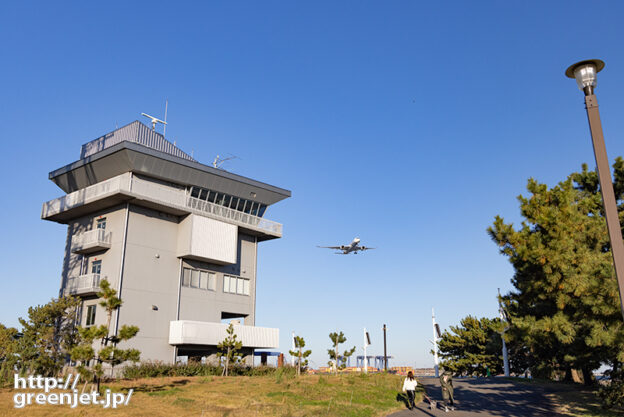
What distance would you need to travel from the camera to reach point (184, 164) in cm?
3672

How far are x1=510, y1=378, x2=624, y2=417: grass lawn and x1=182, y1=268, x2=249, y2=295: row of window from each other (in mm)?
24509

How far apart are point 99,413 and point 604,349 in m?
17.5

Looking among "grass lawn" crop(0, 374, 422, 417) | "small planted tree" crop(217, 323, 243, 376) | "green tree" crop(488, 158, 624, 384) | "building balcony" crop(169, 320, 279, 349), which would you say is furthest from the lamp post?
"building balcony" crop(169, 320, 279, 349)

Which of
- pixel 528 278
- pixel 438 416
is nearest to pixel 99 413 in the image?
pixel 438 416

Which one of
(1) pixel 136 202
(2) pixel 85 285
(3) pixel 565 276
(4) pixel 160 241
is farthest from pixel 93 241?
(3) pixel 565 276

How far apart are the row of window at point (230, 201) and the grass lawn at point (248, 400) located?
52.4 feet

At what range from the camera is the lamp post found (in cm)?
795

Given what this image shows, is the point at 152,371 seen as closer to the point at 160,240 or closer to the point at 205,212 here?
the point at 160,240

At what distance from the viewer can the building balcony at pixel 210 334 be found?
34.7 metres

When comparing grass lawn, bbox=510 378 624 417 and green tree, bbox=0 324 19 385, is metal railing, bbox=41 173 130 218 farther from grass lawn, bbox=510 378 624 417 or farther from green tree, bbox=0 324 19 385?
grass lawn, bbox=510 378 624 417

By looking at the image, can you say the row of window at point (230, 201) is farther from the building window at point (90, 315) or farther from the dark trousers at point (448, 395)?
the dark trousers at point (448, 395)

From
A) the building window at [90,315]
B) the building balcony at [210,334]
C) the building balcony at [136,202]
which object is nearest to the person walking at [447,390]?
the building balcony at [210,334]

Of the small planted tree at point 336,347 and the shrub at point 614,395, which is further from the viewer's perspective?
the small planted tree at point 336,347

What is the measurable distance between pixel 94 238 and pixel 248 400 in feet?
67.8
